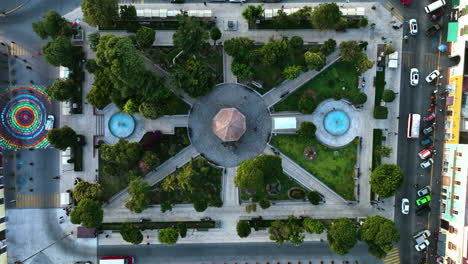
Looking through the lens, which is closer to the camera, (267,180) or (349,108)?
(267,180)

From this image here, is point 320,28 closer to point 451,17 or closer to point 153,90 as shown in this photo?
point 451,17

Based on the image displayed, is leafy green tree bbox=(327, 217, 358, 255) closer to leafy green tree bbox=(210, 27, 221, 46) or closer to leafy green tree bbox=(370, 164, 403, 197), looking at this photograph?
leafy green tree bbox=(370, 164, 403, 197)

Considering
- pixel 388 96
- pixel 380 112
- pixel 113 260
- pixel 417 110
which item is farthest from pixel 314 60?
pixel 113 260

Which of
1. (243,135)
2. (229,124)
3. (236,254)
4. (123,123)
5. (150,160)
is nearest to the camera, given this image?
(229,124)

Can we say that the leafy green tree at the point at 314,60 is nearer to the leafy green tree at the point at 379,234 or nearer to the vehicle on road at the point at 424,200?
the leafy green tree at the point at 379,234

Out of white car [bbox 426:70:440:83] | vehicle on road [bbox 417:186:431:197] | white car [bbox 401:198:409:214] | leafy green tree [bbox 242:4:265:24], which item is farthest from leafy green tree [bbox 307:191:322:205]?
leafy green tree [bbox 242:4:265:24]

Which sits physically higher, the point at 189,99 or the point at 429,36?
the point at 429,36

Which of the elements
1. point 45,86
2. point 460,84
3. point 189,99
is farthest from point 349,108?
point 45,86

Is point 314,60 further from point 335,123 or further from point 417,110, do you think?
point 417,110
